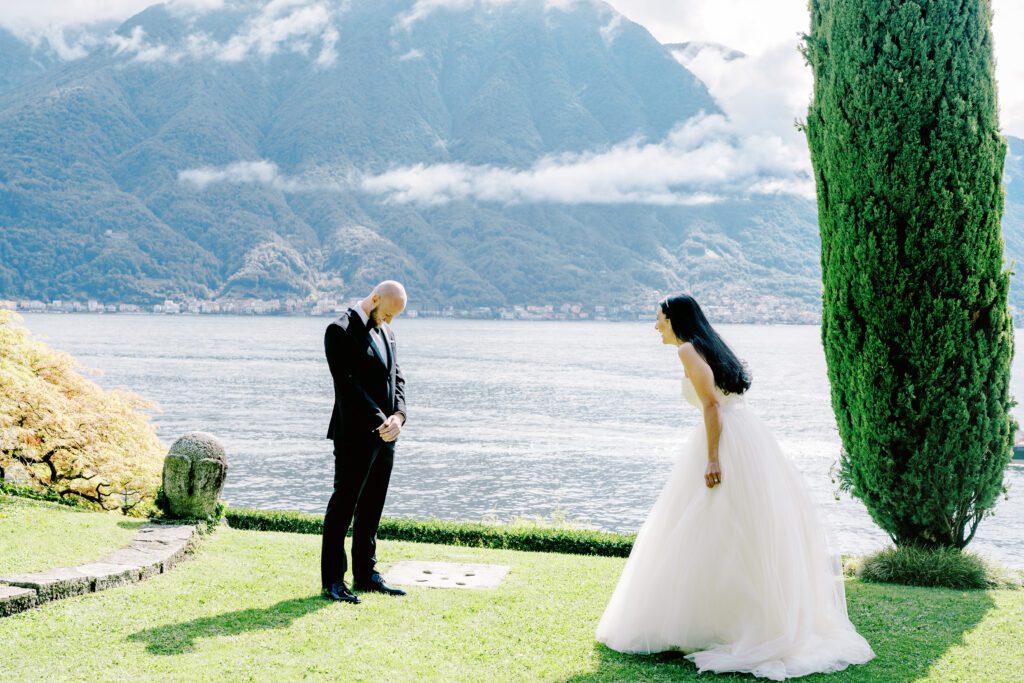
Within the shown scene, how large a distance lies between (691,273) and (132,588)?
18427 centimetres

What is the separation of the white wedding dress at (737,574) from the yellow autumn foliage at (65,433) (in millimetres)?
10032

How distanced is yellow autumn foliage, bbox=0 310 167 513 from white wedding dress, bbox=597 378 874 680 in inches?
395

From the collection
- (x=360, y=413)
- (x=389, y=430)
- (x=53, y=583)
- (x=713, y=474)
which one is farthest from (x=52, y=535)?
(x=713, y=474)

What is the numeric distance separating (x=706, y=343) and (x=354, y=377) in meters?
2.64

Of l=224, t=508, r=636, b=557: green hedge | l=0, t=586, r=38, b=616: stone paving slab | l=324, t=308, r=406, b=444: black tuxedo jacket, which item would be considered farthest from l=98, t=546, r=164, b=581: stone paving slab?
l=224, t=508, r=636, b=557: green hedge

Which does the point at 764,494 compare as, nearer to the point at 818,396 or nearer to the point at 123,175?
the point at 818,396

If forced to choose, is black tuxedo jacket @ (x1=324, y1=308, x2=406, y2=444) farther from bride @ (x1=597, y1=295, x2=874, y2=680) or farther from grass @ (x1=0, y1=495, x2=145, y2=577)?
grass @ (x1=0, y1=495, x2=145, y2=577)

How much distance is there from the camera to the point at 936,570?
8430mm

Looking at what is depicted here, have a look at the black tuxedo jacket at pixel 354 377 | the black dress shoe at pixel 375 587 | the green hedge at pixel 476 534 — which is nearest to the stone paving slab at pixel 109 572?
the black dress shoe at pixel 375 587

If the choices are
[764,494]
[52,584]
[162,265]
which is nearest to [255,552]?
[52,584]

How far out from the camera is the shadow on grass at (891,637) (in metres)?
5.06

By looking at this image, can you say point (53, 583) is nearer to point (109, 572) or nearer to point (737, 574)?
point (109, 572)

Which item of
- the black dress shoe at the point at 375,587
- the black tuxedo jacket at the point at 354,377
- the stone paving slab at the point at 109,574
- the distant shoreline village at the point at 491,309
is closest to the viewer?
the black tuxedo jacket at the point at 354,377

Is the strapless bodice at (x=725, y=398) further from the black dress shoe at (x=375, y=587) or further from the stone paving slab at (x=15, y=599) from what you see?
the stone paving slab at (x=15, y=599)
